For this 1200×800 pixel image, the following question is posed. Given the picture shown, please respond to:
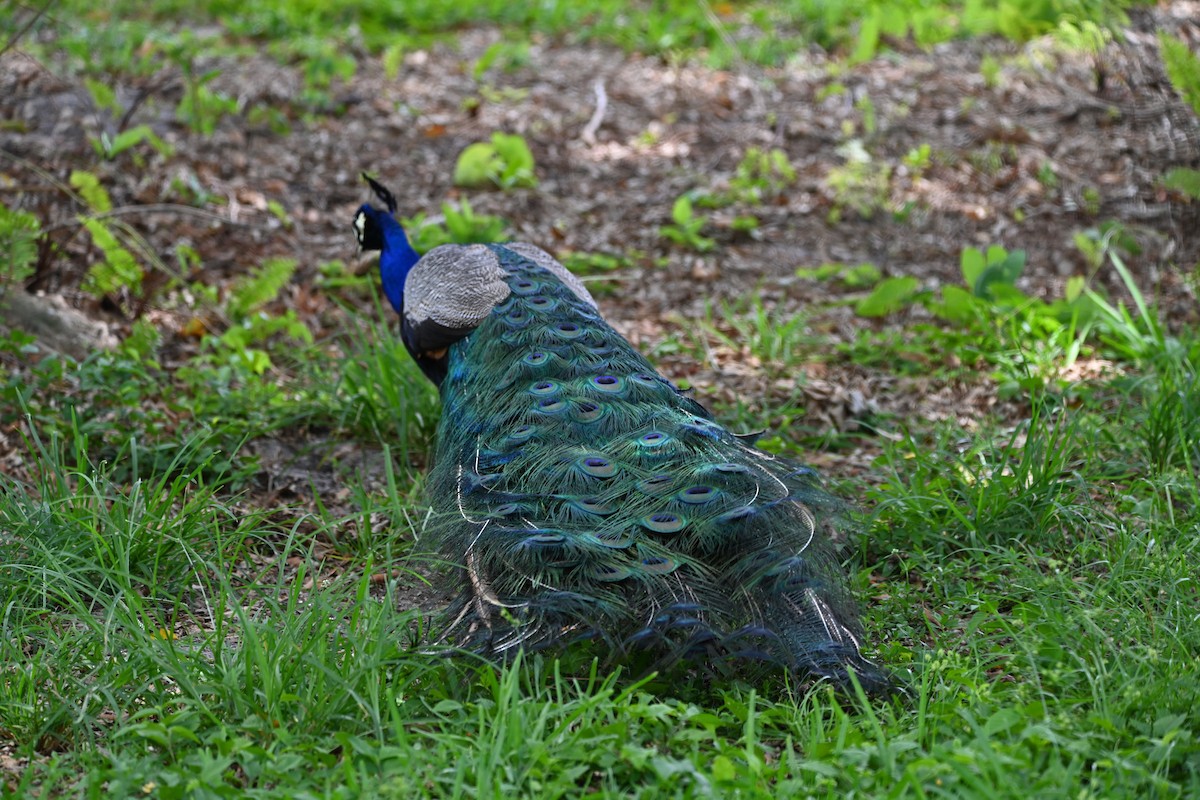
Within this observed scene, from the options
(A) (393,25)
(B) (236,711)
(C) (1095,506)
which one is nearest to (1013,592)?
(C) (1095,506)

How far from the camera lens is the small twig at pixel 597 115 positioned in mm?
8258

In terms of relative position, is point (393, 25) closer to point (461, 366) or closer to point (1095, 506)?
point (461, 366)

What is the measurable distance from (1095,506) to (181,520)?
3.15 m

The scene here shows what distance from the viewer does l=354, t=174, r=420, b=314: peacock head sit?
5.04m

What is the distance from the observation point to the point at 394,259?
508 cm

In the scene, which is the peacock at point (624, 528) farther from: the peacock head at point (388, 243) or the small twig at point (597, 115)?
the small twig at point (597, 115)

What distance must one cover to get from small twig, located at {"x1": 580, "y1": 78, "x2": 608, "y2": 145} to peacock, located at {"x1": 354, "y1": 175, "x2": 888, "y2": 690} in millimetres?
4724

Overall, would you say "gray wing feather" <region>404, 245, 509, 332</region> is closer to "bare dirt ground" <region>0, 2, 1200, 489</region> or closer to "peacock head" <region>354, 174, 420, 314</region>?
"peacock head" <region>354, 174, 420, 314</region>

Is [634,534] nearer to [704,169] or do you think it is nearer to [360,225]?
[360,225]

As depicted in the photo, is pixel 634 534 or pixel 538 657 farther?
pixel 634 534

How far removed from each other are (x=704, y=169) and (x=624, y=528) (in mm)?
5348

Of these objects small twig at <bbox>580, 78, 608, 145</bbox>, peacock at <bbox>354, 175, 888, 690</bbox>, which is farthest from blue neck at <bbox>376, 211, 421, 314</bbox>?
small twig at <bbox>580, 78, 608, 145</bbox>

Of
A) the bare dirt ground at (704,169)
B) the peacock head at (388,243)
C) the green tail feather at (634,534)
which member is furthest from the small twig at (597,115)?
the green tail feather at (634,534)

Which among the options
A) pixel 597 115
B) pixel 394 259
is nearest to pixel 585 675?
pixel 394 259
